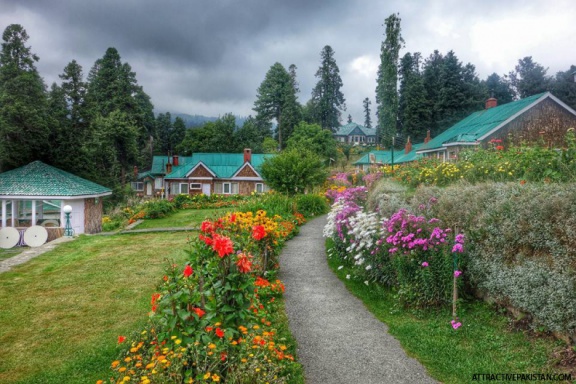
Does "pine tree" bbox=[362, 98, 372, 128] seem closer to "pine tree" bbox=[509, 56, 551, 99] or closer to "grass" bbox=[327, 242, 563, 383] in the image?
"pine tree" bbox=[509, 56, 551, 99]

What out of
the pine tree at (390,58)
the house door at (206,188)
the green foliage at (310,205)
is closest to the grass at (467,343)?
the green foliage at (310,205)

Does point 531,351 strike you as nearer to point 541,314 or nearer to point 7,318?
point 541,314

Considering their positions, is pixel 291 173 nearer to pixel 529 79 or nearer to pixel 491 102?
pixel 491 102

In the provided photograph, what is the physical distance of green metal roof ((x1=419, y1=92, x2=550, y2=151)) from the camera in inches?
778

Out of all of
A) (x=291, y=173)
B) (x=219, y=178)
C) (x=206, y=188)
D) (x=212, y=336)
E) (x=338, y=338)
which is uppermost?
(x=219, y=178)

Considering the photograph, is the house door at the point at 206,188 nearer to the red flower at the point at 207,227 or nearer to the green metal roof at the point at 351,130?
the red flower at the point at 207,227

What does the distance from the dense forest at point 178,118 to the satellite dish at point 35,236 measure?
5121mm

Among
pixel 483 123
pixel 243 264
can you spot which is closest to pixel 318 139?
pixel 483 123

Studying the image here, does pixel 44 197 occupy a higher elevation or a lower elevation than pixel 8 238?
higher

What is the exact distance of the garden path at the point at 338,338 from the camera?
4.14 m

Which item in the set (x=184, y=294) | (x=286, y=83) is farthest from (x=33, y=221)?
(x=286, y=83)

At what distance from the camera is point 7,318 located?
584cm

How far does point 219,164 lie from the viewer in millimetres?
36531

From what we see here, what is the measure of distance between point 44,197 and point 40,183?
2.87 feet
